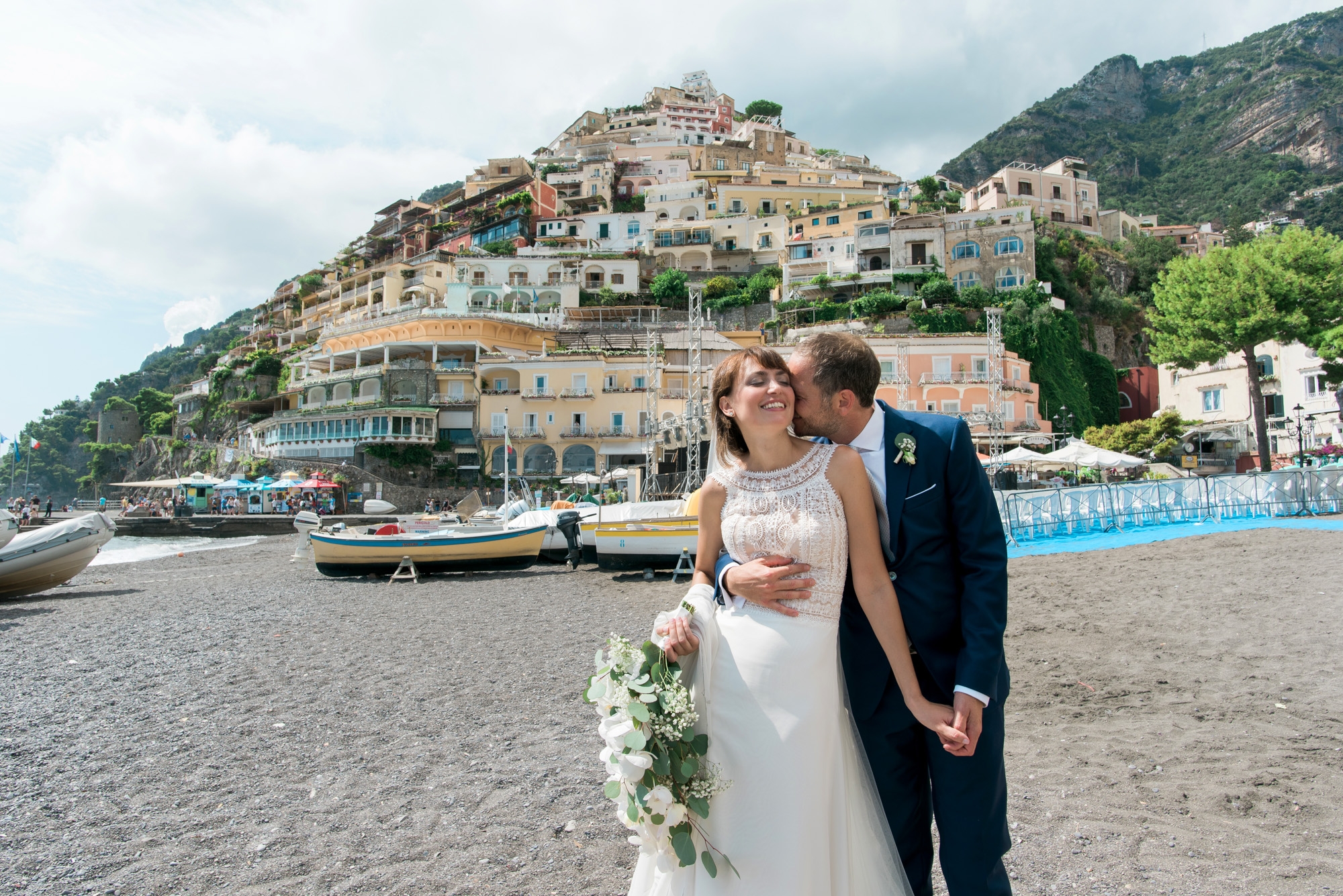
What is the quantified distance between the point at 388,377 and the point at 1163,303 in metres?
36.6

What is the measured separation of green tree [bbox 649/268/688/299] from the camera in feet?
156

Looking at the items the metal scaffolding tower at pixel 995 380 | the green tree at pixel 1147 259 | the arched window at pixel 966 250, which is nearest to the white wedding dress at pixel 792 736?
the metal scaffolding tower at pixel 995 380

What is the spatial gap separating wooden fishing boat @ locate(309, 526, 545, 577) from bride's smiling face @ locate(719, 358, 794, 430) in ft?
45.5

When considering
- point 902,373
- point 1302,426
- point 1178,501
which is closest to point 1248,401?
point 1302,426

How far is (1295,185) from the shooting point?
259 feet

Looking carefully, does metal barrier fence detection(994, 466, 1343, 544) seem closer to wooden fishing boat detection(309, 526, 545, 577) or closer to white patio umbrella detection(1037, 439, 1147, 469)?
white patio umbrella detection(1037, 439, 1147, 469)

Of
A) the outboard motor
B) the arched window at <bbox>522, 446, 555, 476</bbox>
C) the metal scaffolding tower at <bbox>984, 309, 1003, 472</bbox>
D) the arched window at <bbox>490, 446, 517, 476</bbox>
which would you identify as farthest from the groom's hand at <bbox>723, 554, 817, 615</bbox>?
the arched window at <bbox>490, 446, 517, 476</bbox>

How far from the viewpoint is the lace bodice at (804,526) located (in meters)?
2.06

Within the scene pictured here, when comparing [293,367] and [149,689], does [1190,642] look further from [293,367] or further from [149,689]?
[293,367]

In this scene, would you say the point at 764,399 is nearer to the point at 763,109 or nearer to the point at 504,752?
the point at 504,752

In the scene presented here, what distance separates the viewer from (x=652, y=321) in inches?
1810

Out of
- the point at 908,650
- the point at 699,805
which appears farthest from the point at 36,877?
the point at 908,650

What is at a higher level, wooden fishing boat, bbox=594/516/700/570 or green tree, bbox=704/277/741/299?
green tree, bbox=704/277/741/299

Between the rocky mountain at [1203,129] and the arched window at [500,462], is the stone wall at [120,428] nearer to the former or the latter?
the arched window at [500,462]
